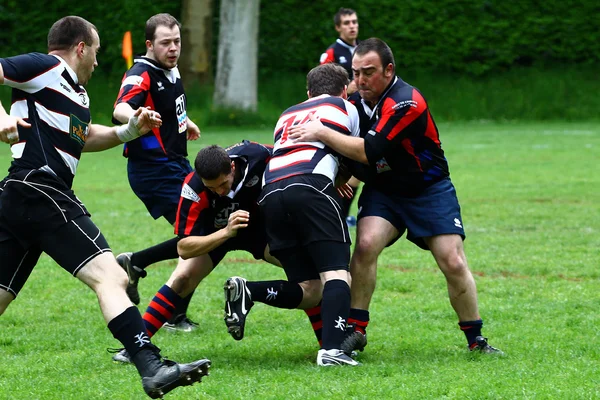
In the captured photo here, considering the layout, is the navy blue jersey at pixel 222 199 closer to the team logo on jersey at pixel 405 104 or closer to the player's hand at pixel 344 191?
the player's hand at pixel 344 191

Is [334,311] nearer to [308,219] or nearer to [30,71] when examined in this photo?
[308,219]

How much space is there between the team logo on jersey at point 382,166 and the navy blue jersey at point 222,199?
2.26 feet

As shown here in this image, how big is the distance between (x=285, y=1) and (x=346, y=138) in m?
21.2

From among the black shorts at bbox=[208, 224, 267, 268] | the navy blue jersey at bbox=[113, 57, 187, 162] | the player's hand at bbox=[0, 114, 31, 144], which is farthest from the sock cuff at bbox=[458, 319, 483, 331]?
the player's hand at bbox=[0, 114, 31, 144]

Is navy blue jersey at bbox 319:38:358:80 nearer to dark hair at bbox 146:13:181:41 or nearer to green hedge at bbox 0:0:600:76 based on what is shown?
dark hair at bbox 146:13:181:41

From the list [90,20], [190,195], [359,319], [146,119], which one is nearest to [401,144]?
[359,319]

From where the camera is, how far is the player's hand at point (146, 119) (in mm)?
5219

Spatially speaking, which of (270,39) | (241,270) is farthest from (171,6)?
(241,270)

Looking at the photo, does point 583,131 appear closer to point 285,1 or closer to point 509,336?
point 285,1

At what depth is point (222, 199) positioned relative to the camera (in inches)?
225

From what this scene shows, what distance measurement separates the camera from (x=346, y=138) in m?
5.60

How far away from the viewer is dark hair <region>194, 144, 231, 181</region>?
17.7 ft

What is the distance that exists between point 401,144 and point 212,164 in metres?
1.20

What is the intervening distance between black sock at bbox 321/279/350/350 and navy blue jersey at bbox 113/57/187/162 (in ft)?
6.90
